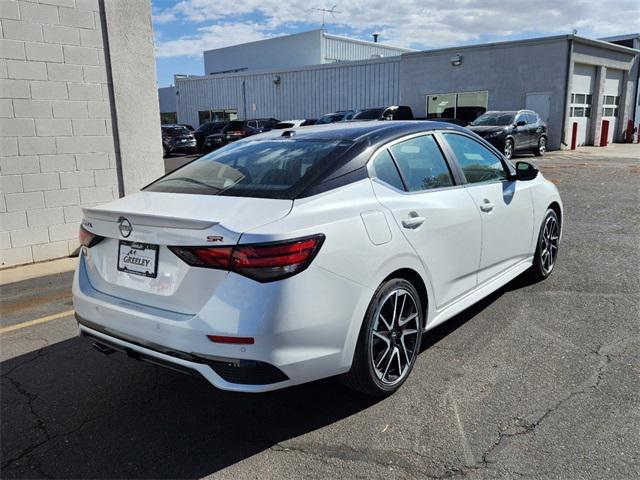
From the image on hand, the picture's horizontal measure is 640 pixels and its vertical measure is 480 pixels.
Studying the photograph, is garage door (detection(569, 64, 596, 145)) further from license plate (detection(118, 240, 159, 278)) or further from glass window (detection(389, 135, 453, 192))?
license plate (detection(118, 240, 159, 278))

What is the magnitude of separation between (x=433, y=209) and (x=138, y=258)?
184 cm

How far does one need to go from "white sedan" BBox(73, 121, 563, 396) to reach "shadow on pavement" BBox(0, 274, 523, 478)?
37cm

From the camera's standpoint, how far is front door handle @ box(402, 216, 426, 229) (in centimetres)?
320

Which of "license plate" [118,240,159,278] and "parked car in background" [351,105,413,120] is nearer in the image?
"license plate" [118,240,159,278]

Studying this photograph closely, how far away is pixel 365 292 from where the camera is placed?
287cm

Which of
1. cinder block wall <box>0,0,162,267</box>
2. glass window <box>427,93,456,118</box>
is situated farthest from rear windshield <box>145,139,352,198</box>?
glass window <box>427,93,456,118</box>

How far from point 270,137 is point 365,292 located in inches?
63.0

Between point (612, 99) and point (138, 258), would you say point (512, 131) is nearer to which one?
point (612, 99)

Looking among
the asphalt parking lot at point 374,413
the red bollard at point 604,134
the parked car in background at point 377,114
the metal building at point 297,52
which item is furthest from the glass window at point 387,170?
the metal building at point 297,52

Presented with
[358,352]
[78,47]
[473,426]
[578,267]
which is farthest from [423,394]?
[78,47]

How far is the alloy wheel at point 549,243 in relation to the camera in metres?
5.17

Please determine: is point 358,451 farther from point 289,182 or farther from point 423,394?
point 289,182

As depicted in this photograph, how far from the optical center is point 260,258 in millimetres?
2488

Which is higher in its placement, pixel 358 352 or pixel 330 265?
pixel 330 265
